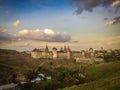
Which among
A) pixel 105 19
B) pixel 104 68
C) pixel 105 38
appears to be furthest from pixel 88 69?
pixel 105 19

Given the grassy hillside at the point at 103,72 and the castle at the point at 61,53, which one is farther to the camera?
the castle at the point at 61,53

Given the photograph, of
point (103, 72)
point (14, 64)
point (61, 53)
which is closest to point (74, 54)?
point (61, 53)

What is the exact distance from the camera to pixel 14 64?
1177 centimetres

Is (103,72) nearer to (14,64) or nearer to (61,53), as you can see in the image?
(61,53)

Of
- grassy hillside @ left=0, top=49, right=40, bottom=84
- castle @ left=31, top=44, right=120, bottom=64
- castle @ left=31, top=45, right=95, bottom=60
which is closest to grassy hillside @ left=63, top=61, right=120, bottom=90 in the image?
castle @ left=31, top=44, right=120, bottom=64

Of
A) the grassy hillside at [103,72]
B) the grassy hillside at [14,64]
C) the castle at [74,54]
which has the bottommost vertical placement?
the grassy hillside at [103,72]

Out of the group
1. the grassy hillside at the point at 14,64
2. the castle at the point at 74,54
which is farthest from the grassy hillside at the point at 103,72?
the grassy hillside at the point at 14,64

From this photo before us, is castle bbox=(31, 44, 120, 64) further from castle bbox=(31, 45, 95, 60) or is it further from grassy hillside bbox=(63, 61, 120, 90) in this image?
grassy hillside bbox=(63, 61, 120, 90)

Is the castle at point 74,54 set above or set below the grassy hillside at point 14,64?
above

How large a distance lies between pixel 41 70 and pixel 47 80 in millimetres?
917

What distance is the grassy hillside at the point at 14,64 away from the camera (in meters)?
11.2

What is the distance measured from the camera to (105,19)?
1230 centimetres

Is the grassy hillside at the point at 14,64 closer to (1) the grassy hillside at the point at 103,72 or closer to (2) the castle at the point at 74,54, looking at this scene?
(2) the castle at the point at 74,54

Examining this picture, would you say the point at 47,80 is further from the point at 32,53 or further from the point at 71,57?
the point at 71,57
